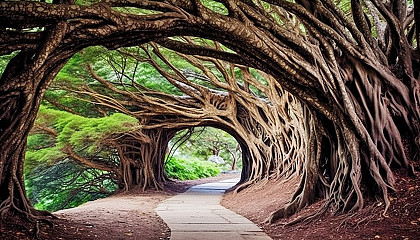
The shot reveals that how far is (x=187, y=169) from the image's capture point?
2192 cm

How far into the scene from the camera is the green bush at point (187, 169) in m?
20.0

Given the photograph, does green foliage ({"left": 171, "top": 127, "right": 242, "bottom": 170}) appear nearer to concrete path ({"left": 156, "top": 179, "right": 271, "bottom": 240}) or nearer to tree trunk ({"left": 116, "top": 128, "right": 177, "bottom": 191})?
tree trunk ({"left": 116, "top": 128, "right": 177, "bottom": 191})

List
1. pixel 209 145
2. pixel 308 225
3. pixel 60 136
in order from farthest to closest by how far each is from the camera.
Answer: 1. pixel 209 145
2. pixel 60 136
3. pixel 308 225

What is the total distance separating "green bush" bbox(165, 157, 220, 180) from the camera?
20.0 m

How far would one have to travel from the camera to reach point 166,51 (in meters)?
9.23

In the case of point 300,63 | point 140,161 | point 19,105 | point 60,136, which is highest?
point 300,63

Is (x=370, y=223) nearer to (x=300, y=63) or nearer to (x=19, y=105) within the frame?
(x=300, y=63)

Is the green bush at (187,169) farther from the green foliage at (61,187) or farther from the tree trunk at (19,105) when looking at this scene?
the tree trunk at (19,105)

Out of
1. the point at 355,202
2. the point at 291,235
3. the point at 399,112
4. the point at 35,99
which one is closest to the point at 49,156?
the point at 35,99

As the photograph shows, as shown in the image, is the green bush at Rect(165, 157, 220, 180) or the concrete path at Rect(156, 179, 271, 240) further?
the green bush at Rect(165, 157, 220, 180)

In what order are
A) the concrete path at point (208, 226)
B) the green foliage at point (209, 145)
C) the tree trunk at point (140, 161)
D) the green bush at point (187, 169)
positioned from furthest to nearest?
the green foliage at point (209, 145) < the green bush at point (187, 169) < the tree trunk at point (140, 161) < the concrete path at point (208, 226)

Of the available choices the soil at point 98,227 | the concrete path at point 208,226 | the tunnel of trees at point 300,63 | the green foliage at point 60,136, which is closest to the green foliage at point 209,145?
the green foliage at point 60,136

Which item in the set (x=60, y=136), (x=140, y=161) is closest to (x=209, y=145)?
(x=140, y=161)

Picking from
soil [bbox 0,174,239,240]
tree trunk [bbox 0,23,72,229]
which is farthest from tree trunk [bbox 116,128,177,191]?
tree trunk [bbox 0,23,72,229]
